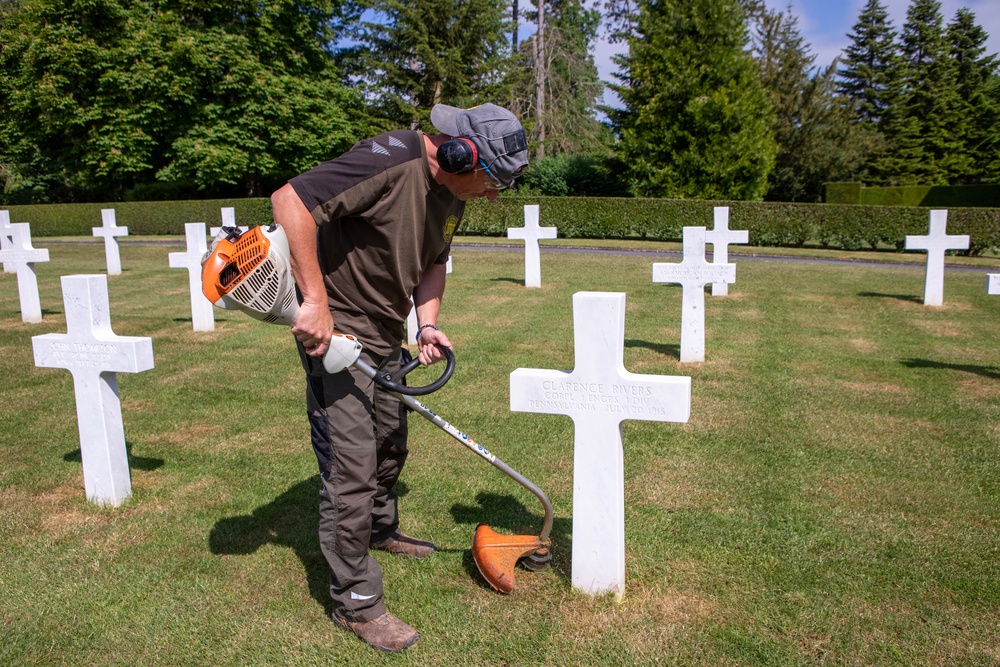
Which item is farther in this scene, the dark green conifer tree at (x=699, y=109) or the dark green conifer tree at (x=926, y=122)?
the dark green conifer tree at (x=926, y=122)

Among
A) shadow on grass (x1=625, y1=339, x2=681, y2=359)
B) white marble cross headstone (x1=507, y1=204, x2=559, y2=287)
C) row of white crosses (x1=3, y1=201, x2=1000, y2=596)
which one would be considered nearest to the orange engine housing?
row of white crosses (x1=3, y1=201, x2=1000, y2=596)

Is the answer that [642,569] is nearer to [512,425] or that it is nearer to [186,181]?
[512,425]

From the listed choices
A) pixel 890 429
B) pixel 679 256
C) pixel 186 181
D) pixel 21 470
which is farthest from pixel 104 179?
pixel 890 429

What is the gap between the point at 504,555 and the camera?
3131mm

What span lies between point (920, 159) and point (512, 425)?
Result: 4079 cm

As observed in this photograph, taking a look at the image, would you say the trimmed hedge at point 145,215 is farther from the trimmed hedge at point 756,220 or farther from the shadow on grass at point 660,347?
the shadow on grass at point 660,347

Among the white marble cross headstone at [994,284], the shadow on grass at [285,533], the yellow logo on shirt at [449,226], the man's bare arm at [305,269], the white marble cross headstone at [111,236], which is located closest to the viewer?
the man's bare arm at [305,269]

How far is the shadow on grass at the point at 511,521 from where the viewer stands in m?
3.37

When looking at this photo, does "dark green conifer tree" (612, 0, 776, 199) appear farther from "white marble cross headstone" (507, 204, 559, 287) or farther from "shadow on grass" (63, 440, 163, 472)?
"shadow on grass" (63, 440, 163, 472)

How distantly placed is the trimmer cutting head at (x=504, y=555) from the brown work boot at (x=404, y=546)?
1.09 ft

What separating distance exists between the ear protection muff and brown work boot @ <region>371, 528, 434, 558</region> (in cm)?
180

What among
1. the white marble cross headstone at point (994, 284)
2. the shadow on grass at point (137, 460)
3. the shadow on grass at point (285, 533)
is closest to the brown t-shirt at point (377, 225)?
the shadow on grass at point (285, 533)

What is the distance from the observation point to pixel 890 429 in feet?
17.0

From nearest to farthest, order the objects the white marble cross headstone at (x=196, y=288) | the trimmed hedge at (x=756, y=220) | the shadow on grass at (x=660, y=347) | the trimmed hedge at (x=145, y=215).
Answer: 1. the shadow on grass at (x=660, y=347)
2. the white marble cross headstone at (x=196, y=288)
3. the trimmed hedge at (x=756, y=220)
4. the trimmed hedge at (x=145, y=215)
